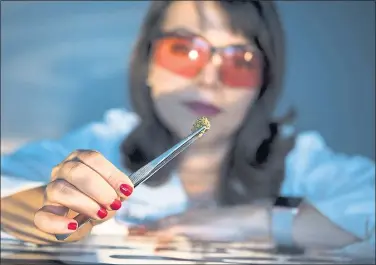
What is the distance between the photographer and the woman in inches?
41.3

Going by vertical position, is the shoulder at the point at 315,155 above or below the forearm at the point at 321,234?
above

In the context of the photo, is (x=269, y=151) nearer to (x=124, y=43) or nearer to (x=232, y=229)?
(x=232, y=229)

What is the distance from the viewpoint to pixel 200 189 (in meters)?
1.06

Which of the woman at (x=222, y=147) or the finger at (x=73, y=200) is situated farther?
the woman at (x=222, y=147)

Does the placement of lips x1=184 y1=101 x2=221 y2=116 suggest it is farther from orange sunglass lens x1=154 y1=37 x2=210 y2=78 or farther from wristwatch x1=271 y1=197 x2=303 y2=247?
wristwatch x1=271 y1=197 x2=303 y2=247

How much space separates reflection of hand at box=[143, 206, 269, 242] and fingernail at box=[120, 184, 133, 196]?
31 cm

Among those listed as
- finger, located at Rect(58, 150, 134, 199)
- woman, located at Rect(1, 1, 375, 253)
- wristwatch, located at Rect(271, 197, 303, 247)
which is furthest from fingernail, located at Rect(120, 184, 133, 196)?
wristwatch, located at Rect(271, 197, 303, 247)

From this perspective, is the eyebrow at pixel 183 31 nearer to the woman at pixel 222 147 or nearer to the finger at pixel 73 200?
the woman at pixel 222 147

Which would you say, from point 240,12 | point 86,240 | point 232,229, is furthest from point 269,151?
→ point 86,240

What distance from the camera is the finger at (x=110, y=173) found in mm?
761

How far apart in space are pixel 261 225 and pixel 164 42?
40cm

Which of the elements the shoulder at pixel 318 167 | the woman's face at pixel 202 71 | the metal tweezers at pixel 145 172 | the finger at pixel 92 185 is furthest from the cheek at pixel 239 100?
the finger at pixel 92 185

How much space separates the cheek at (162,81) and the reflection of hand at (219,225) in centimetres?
24

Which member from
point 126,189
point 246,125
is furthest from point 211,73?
point 126,189
